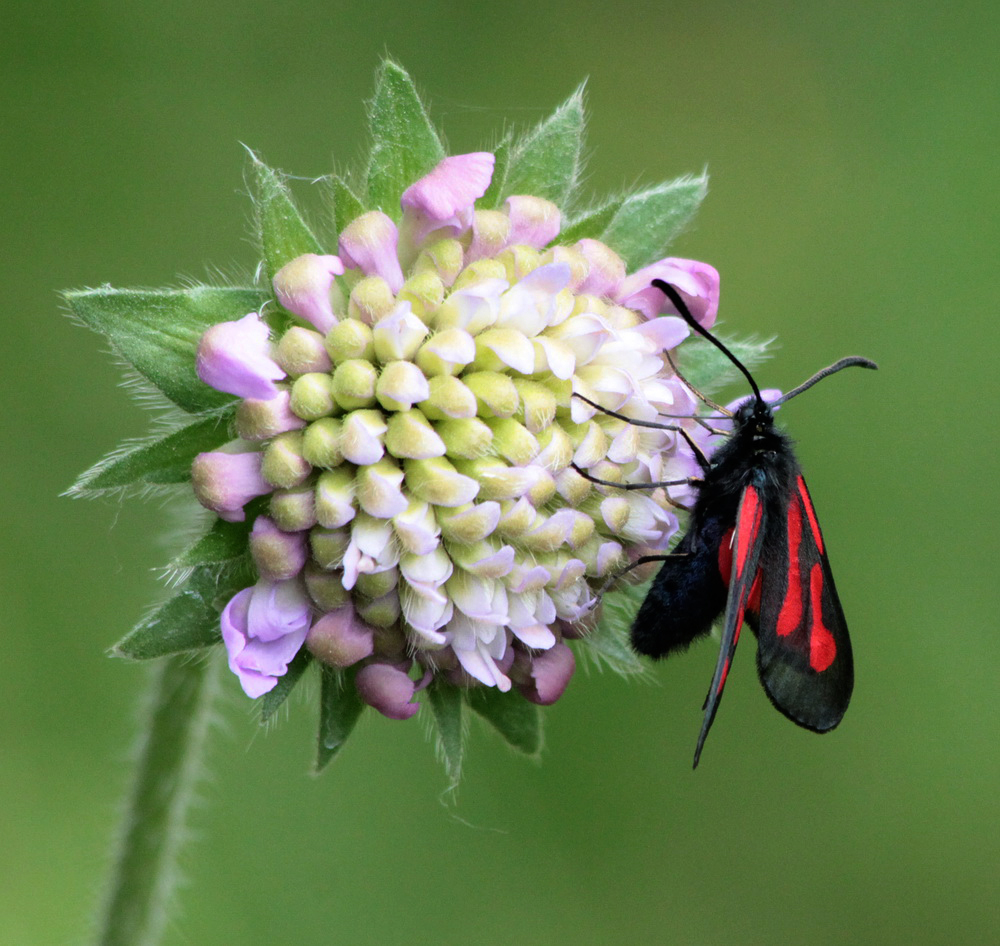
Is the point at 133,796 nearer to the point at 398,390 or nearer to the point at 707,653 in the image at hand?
the point at 398,390

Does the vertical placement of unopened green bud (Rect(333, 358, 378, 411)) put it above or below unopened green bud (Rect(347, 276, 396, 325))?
below

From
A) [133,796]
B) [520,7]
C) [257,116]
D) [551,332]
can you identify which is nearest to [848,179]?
[520,7]

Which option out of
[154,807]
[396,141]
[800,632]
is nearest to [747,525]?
[800,632]

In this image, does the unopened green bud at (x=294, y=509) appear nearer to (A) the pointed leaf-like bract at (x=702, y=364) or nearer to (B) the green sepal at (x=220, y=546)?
(B) the green sepal at (x=220, y=546)

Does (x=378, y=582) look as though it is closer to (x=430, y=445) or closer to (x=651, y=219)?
(x=430, y=445)

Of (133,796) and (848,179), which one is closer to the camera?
(133,796)

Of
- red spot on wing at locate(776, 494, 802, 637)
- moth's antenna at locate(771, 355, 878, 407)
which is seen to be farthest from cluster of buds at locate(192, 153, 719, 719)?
moth's antenna at locate(771, 355, 878, 407)

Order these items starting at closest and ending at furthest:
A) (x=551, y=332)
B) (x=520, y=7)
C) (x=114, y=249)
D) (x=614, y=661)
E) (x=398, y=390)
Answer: (x=398, y=390)
(x=551, y=332)
(x=614, y=661)
(x=114, y=249)
(x=520, y=7)

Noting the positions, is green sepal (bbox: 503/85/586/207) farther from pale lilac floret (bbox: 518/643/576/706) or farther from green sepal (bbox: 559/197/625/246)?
pale lilac floret (bbox: 518/643/576/706)
